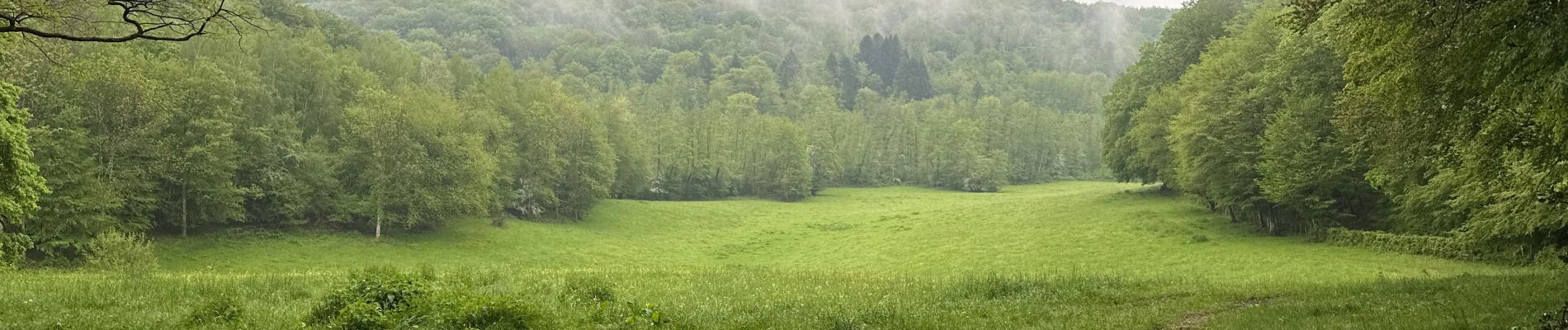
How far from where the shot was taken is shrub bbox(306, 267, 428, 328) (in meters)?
12.0

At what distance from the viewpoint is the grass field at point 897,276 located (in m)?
13.6

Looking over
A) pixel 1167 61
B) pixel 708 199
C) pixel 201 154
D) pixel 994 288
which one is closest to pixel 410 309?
pixel 994 288

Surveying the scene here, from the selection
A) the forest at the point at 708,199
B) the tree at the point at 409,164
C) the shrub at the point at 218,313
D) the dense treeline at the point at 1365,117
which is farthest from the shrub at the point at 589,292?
the tree at the point at 409,164

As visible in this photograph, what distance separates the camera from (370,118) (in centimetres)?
5697

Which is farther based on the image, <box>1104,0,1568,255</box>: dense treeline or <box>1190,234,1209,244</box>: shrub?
<box>1190,234,1209,244</box>: shrub

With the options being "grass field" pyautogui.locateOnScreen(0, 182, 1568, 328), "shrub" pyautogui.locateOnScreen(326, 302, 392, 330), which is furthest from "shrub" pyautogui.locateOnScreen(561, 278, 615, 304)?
"shrub" pyautogui.locateOnScreen(326, 302, 392, 330)

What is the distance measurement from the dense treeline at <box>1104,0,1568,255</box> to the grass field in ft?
7.06

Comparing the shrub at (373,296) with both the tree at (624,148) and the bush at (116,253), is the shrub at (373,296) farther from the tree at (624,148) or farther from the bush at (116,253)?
the tree at (624,148)

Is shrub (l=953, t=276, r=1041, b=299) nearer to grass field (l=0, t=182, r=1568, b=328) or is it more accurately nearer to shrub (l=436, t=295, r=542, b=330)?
grass field (l=0, t=182, r=1568, b=328)

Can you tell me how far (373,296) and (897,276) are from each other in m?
17.1

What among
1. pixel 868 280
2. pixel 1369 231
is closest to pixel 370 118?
pixel 868 280

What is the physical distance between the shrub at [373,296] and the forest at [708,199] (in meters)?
0.08

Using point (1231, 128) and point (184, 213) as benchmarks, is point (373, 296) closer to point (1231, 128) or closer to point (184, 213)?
point (1231, 128)

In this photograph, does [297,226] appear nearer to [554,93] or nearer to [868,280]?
[554,93]
